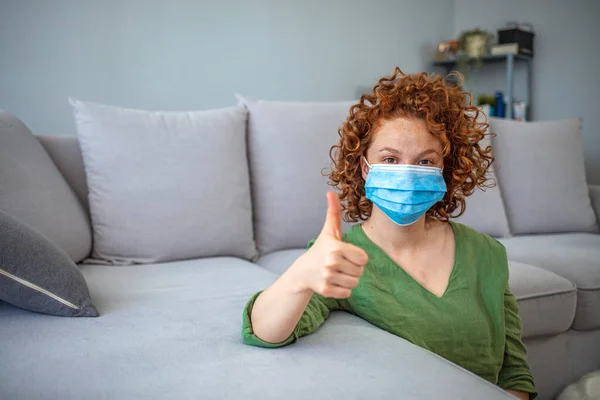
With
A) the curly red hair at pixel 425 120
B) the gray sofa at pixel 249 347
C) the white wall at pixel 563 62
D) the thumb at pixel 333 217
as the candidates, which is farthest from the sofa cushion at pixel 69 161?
the white wall at pixel 563 62

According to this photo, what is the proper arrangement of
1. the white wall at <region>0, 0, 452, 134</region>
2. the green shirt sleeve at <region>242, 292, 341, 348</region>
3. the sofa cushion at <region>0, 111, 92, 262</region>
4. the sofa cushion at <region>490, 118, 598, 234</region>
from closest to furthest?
the green shirt sleeve at <region>242, 292, 341, 348</region> → the sofa cushion at <region>0, 111, 92, 262</region> → the sofa cushion at <region>490, 118, 598, 234</region> → the white wall at <region>0, 0, 452, 134</region>

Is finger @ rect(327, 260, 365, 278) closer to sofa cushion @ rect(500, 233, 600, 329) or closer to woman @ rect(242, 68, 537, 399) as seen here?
woman @ rect(242, 68, 537, 399)

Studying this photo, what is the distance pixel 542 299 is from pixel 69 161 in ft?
4.99

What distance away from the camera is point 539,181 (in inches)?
94.0

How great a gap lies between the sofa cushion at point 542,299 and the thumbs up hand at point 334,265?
975mm

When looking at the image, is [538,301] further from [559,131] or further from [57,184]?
[57,184]

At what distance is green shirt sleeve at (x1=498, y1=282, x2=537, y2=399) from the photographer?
1.04m

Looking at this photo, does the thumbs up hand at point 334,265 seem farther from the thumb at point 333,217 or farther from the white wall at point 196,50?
→ the white wall at point 196,50

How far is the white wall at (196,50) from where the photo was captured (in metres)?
2.65

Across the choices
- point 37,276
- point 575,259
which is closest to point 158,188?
point 37,276

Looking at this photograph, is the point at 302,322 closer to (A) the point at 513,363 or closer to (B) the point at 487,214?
(A) the point at 513,363

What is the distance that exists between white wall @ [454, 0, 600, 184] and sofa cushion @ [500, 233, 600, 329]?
1.89 m

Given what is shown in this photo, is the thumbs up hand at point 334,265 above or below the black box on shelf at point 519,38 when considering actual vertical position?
below

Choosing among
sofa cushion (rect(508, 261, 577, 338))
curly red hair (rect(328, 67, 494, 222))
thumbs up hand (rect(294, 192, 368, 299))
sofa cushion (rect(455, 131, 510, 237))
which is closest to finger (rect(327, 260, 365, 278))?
thumbs up hand (rect(294, 192, 368, 299))
